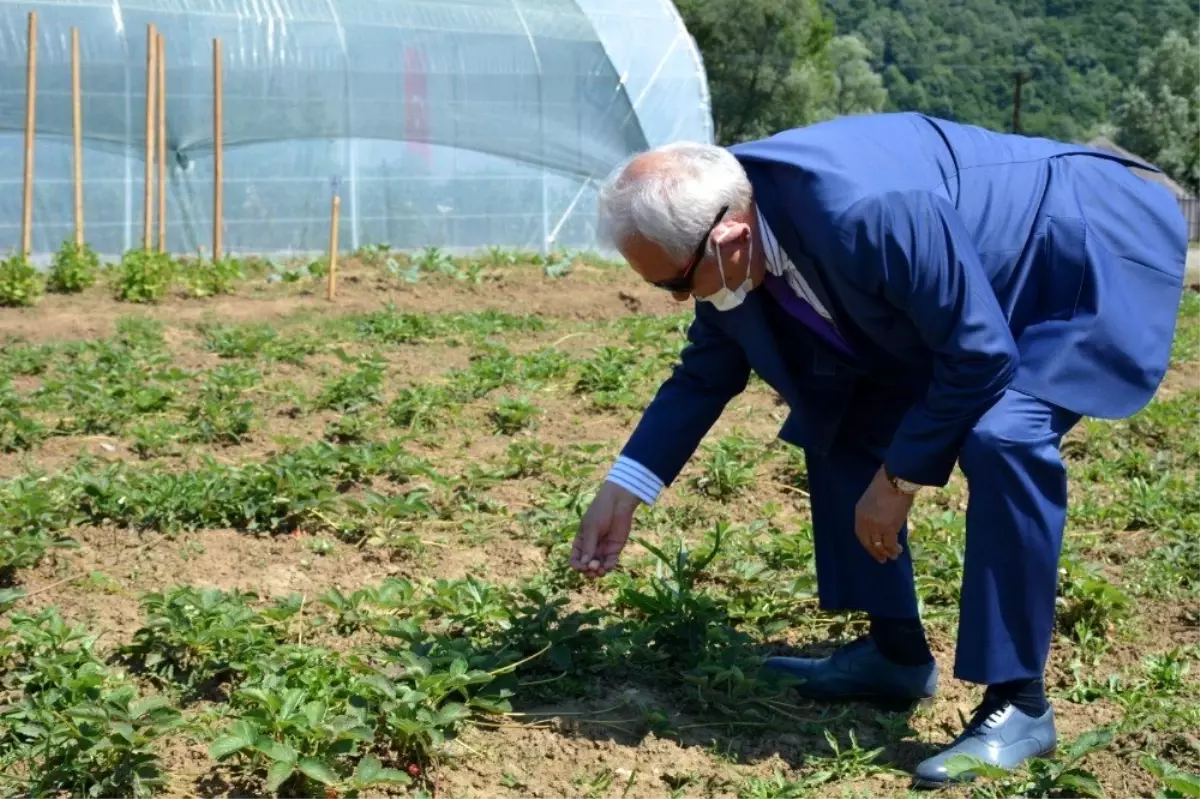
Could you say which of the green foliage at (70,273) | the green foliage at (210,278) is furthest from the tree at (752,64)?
the green foliage at (70,273)

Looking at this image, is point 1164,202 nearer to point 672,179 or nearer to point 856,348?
point 856,348

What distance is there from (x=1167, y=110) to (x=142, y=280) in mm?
40399

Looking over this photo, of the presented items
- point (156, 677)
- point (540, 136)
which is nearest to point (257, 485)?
point (156, 677)

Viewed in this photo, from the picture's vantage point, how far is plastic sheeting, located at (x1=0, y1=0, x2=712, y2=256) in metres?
12.4

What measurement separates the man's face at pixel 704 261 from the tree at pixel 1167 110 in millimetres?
39757

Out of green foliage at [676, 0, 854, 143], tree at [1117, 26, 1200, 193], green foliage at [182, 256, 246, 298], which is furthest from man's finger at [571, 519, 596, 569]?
tree at [1117, 26, 1200, 193]

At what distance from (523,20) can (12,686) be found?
1275cm

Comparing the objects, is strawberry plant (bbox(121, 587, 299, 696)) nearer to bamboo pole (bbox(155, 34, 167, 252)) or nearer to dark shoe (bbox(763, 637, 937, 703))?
dark shoe (bbox(763, 637, 937, 703))

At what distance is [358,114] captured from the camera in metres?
13.8

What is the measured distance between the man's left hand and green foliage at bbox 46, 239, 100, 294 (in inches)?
327

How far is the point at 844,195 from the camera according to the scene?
2381mm

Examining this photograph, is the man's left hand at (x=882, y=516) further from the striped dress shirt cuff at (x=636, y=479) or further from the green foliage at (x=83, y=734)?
the green foliage at (x=83, y=734)

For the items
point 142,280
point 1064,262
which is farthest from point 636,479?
point 142,280

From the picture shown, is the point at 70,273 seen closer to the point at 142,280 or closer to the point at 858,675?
the point at 142,280
